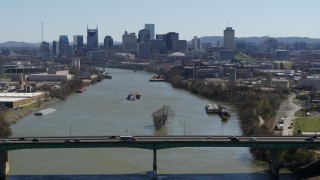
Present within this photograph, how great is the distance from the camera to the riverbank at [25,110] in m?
18.0

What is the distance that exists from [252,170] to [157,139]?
5.95ft

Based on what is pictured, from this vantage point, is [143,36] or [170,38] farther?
[143,36]

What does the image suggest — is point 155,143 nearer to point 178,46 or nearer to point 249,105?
point 249,105

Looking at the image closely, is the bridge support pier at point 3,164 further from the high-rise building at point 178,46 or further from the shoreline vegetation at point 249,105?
the high-rise building at point 178,46

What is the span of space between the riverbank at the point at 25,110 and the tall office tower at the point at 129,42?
166 feet

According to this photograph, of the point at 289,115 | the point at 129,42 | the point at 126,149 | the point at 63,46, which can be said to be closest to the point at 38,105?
the point at 289,115

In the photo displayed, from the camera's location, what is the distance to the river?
36.7 ft

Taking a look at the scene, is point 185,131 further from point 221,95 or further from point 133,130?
point 221,95

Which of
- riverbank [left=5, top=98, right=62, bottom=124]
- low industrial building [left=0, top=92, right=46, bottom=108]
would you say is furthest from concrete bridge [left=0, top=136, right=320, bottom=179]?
low industrial building [left=0, top=92, right=46, bottom=108]

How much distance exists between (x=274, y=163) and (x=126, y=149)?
3.43m

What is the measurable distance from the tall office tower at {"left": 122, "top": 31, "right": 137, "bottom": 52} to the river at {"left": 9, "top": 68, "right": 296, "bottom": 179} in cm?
4975

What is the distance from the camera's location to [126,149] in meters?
13.0

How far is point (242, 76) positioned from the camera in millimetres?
35750

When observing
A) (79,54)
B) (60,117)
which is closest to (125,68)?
(79,54)
